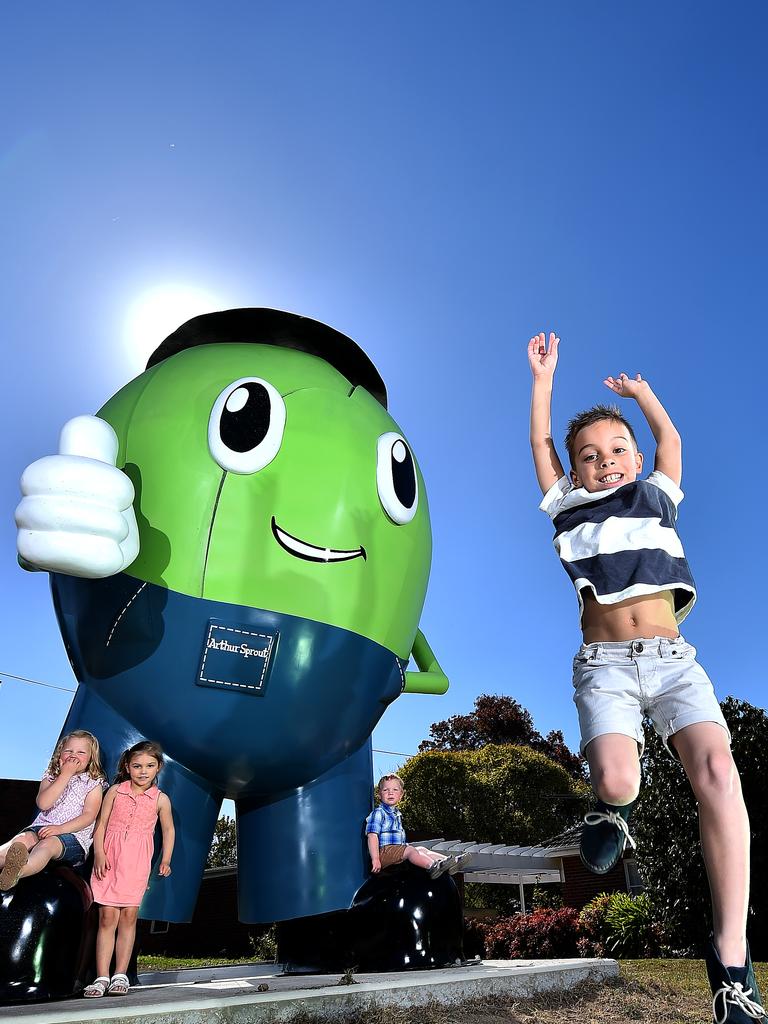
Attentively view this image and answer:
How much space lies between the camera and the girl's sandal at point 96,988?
3105mm

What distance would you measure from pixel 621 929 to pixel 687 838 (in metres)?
1.97

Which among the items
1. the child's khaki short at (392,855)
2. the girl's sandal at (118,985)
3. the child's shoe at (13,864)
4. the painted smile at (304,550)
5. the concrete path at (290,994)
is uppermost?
the painted smile at (304,550)

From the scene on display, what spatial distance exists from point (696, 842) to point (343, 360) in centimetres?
683

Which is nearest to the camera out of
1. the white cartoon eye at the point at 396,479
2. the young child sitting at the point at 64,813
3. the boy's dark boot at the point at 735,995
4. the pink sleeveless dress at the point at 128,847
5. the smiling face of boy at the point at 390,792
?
the boy's dark boot at the point at 735,995

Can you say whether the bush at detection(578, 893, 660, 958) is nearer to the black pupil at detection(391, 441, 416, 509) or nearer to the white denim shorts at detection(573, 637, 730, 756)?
the black pupil at detection(391, 441, 416, 509)

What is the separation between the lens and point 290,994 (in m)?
3.08

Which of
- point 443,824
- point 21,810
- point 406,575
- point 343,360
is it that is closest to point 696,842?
point 406,575

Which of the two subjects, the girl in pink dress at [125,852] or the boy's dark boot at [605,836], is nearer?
the boy's dark boot at [605,836]

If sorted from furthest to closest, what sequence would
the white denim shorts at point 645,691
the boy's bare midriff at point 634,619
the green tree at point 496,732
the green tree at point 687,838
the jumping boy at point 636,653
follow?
the green tree at point 496,732, the green tree at point 687,838, the boy's bare midriff at point 634,619, the white denim shorts at point 645,691, the jumping boy at point 636,653

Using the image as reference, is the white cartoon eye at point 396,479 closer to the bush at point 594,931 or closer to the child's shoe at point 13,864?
the child's shoe at point 13,864

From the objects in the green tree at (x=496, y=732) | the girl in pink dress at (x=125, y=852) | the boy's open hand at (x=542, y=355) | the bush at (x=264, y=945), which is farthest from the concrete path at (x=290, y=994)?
the green tree at (x=496, y=732)

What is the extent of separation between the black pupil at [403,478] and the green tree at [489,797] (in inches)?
693

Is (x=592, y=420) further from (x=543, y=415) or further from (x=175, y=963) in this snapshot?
(x=175, y=963)

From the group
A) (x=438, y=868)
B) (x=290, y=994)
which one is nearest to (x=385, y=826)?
(x=438, y=868)
